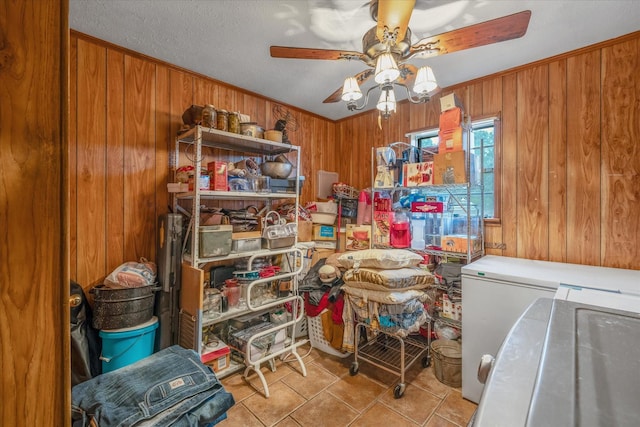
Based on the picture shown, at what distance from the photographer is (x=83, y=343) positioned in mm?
1754

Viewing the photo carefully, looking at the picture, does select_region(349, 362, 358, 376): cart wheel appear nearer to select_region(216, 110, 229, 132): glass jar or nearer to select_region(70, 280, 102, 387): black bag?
select_region(70, 280, 102, 387): black bag

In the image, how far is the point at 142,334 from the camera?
1.89 m

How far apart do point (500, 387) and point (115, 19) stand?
8.25 feet

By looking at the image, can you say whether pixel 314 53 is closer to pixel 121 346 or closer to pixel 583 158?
pixel 583 158

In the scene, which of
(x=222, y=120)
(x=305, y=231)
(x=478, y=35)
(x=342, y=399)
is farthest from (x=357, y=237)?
(x=478, y=35)

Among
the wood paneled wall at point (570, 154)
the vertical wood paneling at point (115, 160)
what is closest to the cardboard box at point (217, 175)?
the vertical wood paneling at point (115, 160)

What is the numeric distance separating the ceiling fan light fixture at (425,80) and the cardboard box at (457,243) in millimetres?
1237

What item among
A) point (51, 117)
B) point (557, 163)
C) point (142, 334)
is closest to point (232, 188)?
point (142, 334)

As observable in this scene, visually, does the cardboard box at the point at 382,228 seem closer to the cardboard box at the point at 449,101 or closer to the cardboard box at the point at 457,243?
the cardboard box at the point at 457,243

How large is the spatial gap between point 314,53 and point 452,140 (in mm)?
1301

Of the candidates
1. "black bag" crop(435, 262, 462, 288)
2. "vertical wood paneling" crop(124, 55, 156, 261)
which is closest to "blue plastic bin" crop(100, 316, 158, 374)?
"vertical wood paneling" crop(124, 55, 156, 261)

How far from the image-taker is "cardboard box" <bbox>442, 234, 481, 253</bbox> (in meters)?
2.22

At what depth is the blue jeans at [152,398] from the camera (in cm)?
→ 95

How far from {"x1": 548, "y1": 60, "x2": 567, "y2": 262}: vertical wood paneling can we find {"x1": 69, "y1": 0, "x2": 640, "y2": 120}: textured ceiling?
8.7 inches
